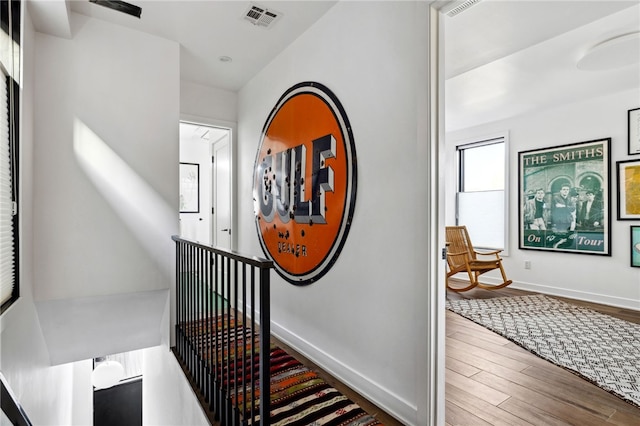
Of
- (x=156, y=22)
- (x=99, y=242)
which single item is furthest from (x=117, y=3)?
(x=99, y=242)

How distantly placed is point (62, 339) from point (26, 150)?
1.58 metres

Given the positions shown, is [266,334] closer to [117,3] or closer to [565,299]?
[117,3]

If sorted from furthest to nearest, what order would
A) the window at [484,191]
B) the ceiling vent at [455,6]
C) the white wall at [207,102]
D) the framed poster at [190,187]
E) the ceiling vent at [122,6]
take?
the framed poster at [190,187] → the window at [484,191] → the white wall at [207,102] → the ceiling vent at [122,6] → the ceiling vent at [455,6]

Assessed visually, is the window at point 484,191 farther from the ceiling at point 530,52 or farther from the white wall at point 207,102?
the white wall at point 207,102

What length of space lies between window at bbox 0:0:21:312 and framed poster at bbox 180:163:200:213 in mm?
4069

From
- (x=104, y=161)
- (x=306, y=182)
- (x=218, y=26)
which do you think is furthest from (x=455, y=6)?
(x=104, y=161)

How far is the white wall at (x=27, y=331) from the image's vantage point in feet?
6.02

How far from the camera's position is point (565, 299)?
4.34 meters

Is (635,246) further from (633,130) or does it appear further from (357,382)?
(357,382)

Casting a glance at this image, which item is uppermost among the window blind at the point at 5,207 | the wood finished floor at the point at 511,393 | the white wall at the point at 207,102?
the white wall at the point at 207,102

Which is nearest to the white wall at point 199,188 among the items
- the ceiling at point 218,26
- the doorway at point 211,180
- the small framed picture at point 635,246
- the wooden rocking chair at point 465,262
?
the doorway at point 211,180

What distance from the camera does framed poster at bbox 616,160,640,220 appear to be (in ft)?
12.6

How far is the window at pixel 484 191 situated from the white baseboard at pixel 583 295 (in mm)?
636

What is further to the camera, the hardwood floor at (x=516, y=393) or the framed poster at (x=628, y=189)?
the framed poster at (x=628, y=189)
